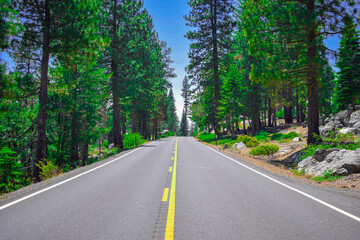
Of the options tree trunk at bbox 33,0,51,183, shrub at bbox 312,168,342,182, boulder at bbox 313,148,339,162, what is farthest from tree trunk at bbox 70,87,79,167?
boulder at bbox 313,148,339,162

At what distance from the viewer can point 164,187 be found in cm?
661

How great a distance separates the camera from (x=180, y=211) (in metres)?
4.64

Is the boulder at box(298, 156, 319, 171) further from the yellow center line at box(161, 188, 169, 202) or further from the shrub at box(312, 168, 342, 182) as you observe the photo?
the yellow center line at box(161, 188, 169, 202)

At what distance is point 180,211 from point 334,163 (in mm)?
7300

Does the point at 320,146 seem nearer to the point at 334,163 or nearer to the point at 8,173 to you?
the point at 334,163

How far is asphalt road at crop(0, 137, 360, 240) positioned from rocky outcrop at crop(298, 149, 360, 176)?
214cm

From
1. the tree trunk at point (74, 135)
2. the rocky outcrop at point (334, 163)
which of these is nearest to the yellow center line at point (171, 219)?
the rocky outcrop at point (334, 163)

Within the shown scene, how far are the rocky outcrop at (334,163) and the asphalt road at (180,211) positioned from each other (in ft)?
7.02

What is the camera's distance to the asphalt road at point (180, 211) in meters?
3.65

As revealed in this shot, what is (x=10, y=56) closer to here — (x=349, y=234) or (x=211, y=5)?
(x=349, y=234)

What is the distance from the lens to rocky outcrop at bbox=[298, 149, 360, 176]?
26.0 feet

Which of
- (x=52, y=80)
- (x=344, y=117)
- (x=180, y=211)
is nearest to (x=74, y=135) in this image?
(x=52, y=80)

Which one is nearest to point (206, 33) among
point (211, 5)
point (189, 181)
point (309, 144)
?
point (211, 5)

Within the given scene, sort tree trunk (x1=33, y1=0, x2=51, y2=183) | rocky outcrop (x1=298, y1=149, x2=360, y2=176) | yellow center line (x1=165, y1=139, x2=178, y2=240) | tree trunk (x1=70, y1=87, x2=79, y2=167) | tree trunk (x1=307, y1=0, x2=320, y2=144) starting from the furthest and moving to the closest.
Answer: tree trunk (x1=70, y1=87, x2=79, y2=167) → tree trunk (x1=307, y1=0, x2=320, y2=144) → tree trunk (x1=33, y1=0, x2=51, y2=183) → rocky outcrop (x1=298, y1=149, x2=360, y2=176) → yellow center line (x1=165, y1=139, x2=178, y2=240)
